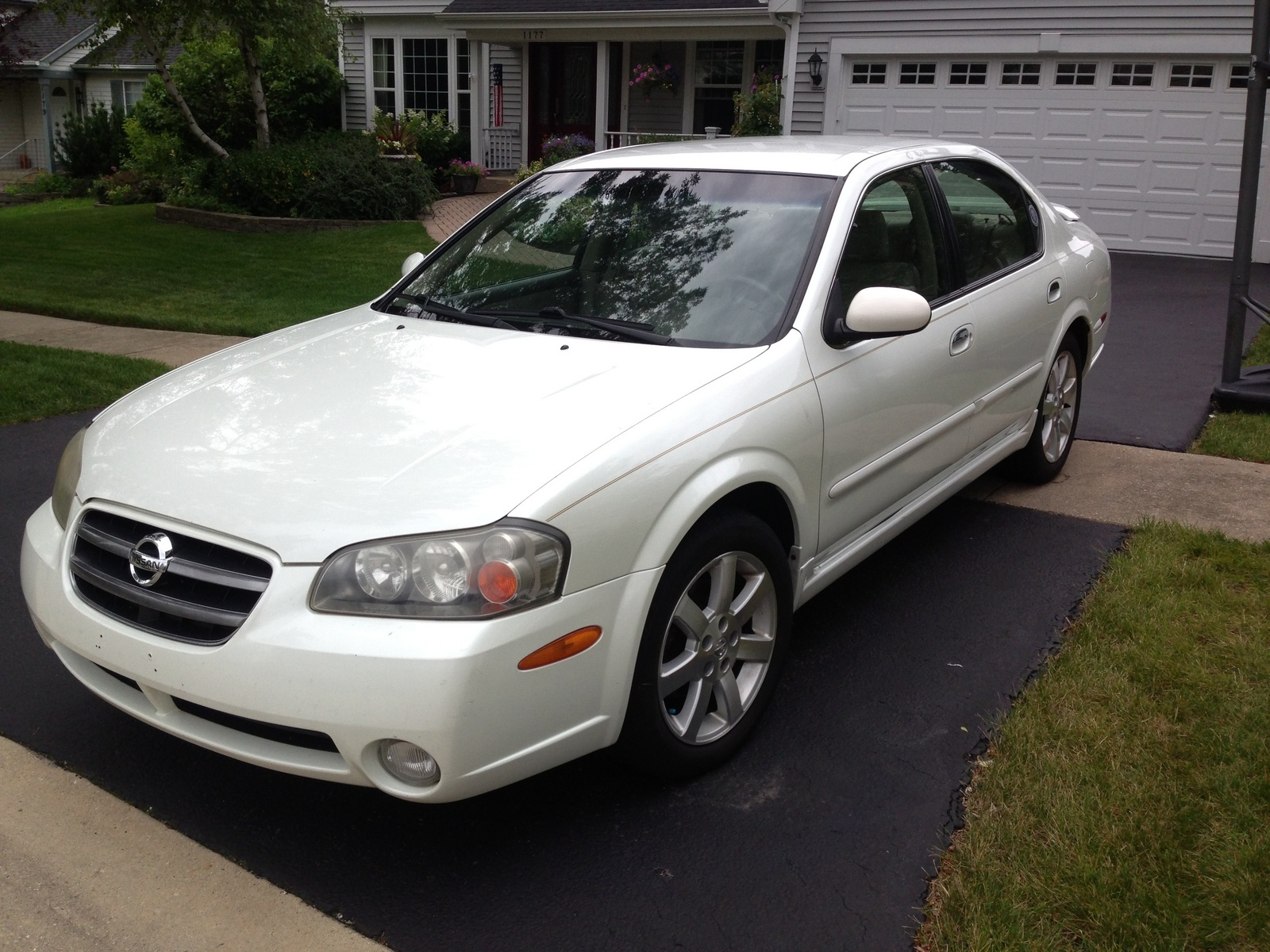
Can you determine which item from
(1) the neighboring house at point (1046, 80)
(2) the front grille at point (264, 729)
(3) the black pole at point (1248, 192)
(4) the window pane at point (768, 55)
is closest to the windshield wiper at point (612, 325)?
(2) the front grille at point (264, 729)

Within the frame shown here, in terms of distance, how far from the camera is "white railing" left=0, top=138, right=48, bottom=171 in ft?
104

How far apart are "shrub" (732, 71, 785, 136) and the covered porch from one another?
774 millimetres

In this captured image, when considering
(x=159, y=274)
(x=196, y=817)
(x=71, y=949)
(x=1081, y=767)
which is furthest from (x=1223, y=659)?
(x=159, y=274)

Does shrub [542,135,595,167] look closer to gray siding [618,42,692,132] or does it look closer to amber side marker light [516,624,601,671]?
gray siding [618,42,692,132]

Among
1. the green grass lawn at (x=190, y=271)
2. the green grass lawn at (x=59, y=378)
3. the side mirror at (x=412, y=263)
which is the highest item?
the side mirror at (x=412, y=263)

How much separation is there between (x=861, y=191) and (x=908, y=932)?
2.41 metres

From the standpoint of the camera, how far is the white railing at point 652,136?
1770 centimetres

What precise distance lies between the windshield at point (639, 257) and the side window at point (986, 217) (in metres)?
0.91

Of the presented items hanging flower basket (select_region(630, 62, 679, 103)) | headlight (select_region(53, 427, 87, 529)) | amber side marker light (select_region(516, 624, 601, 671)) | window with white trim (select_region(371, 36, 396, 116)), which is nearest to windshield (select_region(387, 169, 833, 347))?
amber side marker light (select_region(516, 624, 601, 671))

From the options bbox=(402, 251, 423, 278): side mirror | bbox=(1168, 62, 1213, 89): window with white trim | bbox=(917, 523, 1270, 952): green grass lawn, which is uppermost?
bbox=(1168, 62, 1213, 89): window with white trim

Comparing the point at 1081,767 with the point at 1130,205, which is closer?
the point at 1081,767

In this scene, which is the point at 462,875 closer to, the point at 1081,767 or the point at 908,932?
the point at 908,932

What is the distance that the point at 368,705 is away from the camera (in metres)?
2.46

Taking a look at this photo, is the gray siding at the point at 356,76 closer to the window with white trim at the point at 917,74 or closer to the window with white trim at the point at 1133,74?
the window with white trim at the point at 917,74
